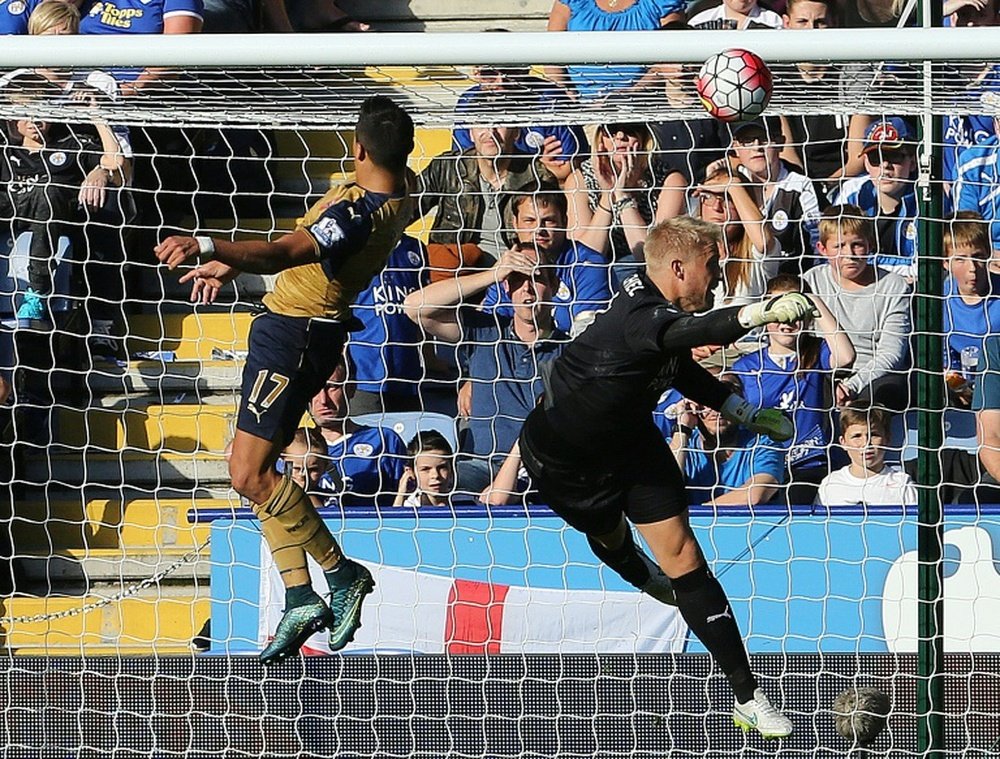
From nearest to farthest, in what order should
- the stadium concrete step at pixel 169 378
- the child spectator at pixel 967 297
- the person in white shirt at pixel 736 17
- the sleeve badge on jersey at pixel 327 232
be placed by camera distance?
the sleeve badge on jersey at pixel 327 232, the child spectator at pixel 967 297, the stadium concrete step at pixel 169 378, the person in white shirt at pixel 736 17

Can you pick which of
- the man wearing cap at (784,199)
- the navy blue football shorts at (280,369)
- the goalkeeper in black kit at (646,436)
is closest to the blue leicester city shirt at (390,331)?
the navy blue football shorts at (280,369)

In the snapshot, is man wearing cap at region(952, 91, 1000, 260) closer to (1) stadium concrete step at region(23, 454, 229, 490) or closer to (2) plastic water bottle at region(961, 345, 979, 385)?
(2) plastic water bottle at region(961, 345, 979, 385)

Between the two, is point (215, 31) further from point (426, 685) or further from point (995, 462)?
point (995, 462)

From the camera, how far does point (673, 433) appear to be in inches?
220

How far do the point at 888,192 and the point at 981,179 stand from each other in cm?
38

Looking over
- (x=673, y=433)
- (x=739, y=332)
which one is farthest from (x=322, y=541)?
(x=739, y=332)

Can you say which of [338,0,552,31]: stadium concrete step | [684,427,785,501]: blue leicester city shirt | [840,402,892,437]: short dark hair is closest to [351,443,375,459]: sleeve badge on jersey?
[684,427,785,501]: blue leicester city shirt

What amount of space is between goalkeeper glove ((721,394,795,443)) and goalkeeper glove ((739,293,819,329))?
0.69 metres

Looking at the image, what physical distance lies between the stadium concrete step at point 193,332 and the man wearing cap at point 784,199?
210 centimetres

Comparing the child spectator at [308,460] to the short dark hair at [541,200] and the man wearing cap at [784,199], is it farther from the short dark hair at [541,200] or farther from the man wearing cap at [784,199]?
the man wearing cap at [784,199]

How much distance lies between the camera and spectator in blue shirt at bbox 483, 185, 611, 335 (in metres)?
5.54

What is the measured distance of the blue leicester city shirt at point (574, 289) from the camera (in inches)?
218

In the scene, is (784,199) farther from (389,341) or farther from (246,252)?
(246,252)

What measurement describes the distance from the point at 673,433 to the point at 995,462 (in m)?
1.15
